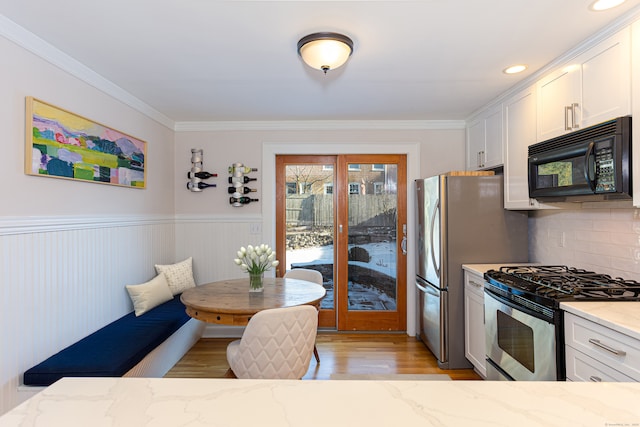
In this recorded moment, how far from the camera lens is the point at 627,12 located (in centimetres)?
174

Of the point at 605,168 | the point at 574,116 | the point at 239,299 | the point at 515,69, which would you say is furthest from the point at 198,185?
the point at 605,168

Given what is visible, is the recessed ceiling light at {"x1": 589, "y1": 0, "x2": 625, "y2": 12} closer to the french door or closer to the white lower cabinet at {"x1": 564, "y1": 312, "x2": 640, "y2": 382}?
the white lower cabinet at {"x1": 564, "y1": 312, "x2": 640, "y2": 382}

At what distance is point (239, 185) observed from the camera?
388cm

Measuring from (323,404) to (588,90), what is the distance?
2.32 metres

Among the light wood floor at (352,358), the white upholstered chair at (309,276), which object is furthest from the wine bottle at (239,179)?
the light wood floor at (352,358)

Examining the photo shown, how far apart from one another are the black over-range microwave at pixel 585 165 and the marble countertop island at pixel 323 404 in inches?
55.3

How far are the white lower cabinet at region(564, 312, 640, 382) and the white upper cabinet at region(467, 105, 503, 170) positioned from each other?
1.73m

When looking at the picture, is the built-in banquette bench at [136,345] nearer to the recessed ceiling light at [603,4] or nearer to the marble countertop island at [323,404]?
the marble countertop island at [323,404]

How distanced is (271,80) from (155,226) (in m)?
1.89

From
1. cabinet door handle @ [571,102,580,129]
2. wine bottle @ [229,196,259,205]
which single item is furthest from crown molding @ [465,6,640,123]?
wine bottle @ [229,196,259,205]

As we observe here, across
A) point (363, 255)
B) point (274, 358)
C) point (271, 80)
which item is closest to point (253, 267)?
point (274, 358)

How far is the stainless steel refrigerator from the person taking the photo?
3.01 meters

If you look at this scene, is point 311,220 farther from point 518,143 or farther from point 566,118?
point 566,118

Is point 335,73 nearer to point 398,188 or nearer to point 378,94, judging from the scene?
point 378,94
